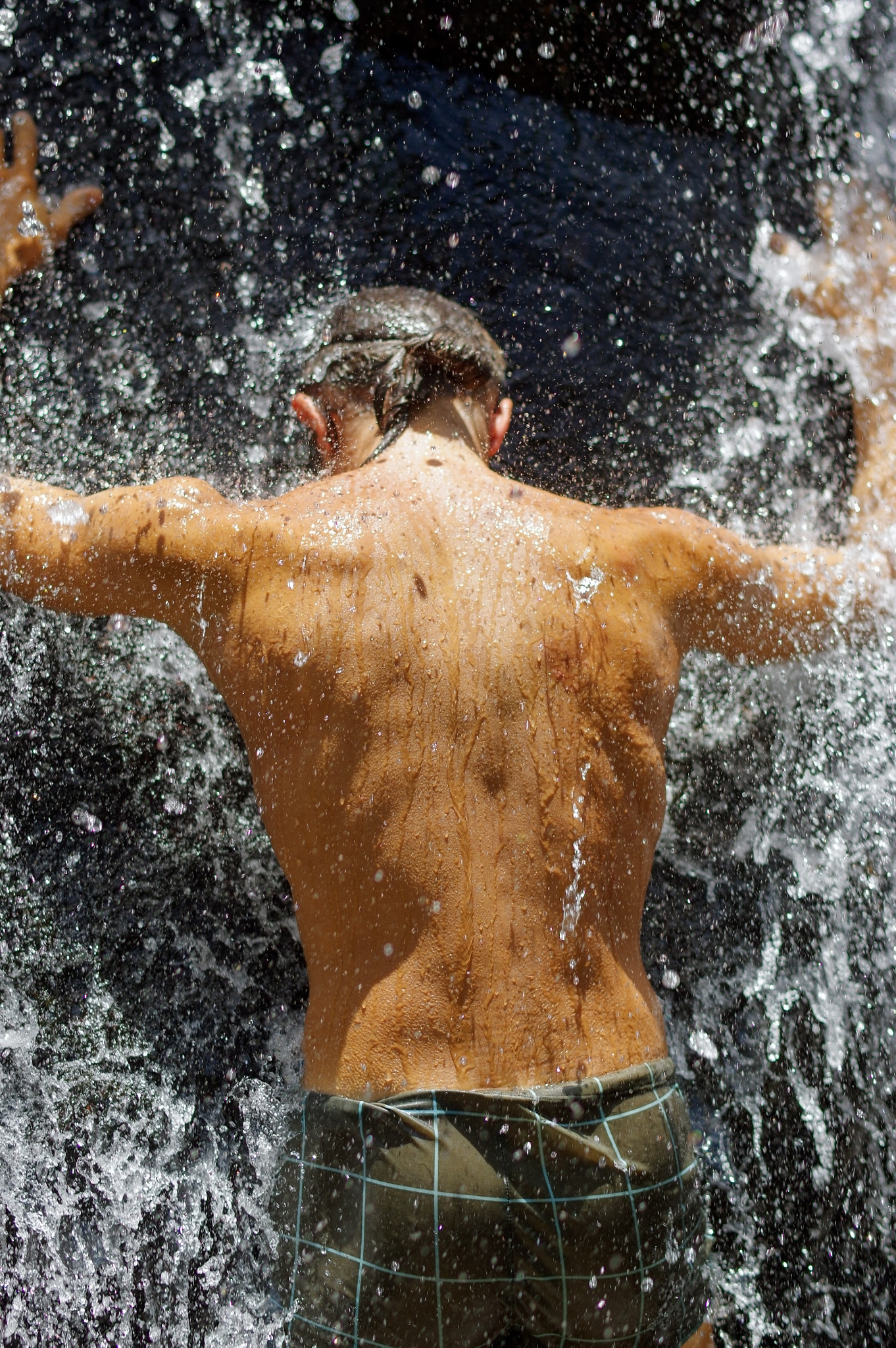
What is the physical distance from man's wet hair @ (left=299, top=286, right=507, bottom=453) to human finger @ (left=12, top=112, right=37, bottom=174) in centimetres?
108

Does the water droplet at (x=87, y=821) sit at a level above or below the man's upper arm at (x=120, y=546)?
below

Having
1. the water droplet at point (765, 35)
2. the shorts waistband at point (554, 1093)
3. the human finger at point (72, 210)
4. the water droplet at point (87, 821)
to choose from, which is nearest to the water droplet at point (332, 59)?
the human finger at point (72, 210)

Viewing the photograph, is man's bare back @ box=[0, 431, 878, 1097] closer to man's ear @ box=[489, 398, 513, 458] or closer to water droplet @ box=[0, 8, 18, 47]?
man's ear @ box=[489, 398, 513, 458]

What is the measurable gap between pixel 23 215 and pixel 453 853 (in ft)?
6.73

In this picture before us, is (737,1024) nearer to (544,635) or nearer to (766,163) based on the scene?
(544,635)

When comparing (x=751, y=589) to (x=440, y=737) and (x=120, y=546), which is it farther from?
(x=120, y=546)

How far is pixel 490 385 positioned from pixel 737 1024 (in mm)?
1793

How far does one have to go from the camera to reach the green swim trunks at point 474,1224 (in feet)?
4.50

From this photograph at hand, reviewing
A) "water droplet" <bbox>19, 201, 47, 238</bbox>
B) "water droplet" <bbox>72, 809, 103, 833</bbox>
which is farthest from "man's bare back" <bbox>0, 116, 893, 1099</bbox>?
"water droplet" <bbox>19, 201, 47, 238</bbox>

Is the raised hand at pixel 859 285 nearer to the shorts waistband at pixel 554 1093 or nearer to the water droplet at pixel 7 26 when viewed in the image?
the shorts waistband at pixel 554 1093

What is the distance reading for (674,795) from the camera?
267 cm

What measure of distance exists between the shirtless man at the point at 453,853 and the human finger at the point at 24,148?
123 cm

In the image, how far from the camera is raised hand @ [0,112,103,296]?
2406mm

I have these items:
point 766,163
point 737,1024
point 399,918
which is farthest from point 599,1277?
point 766,163
